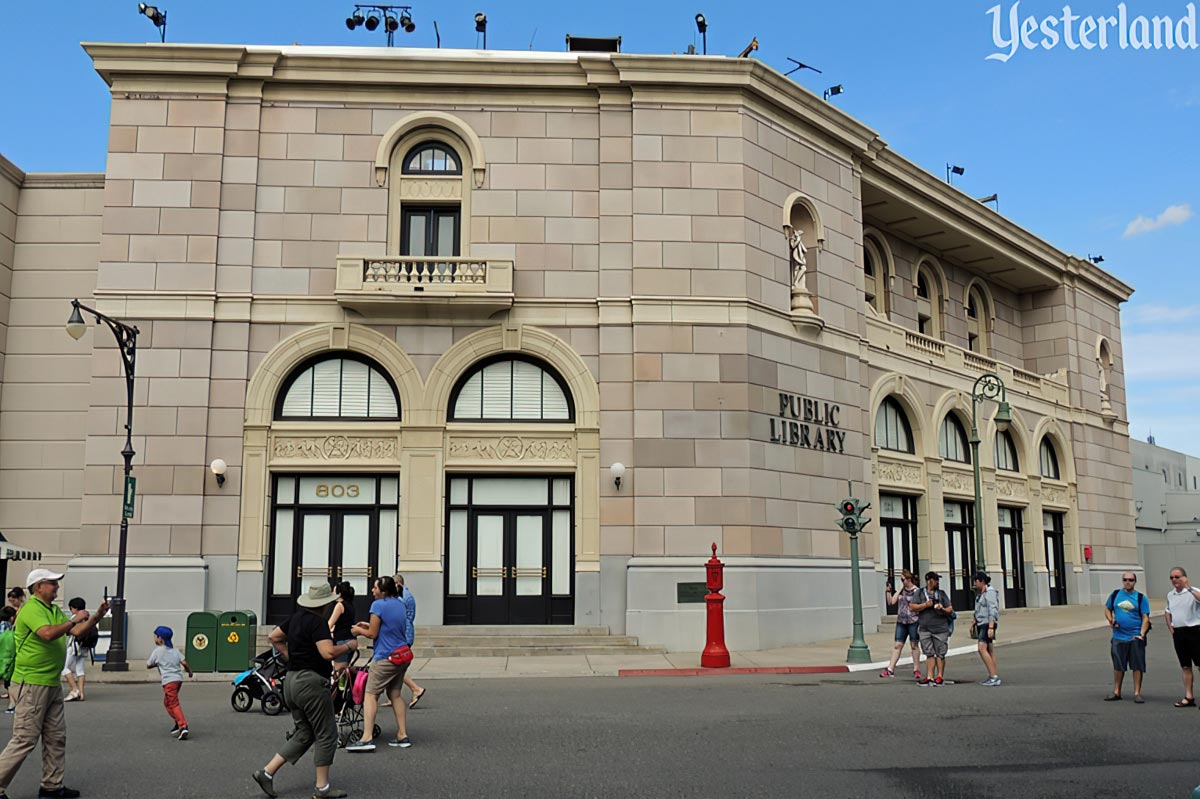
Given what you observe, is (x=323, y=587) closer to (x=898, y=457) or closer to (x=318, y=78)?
(x=318, y=78)

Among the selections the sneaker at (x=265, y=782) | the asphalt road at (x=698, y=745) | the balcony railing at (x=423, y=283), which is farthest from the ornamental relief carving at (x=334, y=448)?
the sneaker at (x=265, y=782)

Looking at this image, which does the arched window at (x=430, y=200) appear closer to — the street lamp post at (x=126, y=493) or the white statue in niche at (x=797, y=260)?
the street lamp post at (x=126, y=493)

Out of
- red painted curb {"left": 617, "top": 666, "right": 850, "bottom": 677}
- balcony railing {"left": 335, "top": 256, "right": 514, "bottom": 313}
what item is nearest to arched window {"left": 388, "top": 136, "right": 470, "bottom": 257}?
balcony railing {"left": 335, "top": 256, "right": 514, "bottom": 313}

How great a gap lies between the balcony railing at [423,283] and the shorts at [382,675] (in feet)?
44.0

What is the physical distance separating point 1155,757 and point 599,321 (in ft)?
52.8

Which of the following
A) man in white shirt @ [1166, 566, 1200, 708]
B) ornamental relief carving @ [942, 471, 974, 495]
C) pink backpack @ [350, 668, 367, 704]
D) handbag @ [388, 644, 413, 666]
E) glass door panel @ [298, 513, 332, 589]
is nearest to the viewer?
handbag @ [388, 644, 413, 666]

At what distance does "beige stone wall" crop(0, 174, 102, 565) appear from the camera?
25.7 m

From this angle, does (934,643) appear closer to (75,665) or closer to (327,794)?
(327,794)

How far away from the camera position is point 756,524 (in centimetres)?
2436

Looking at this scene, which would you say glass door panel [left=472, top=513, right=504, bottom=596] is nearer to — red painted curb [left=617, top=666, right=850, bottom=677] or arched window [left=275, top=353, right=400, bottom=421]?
arched window [left=275, top=353, right=400, bottom=421]

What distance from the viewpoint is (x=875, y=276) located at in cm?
3441

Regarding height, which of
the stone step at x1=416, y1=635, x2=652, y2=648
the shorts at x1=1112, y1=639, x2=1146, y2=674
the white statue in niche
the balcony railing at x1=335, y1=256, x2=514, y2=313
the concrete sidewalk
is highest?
the white statue in niche

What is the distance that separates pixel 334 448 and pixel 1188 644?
1716cm

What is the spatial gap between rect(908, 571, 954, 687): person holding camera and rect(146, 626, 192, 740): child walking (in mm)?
11212
